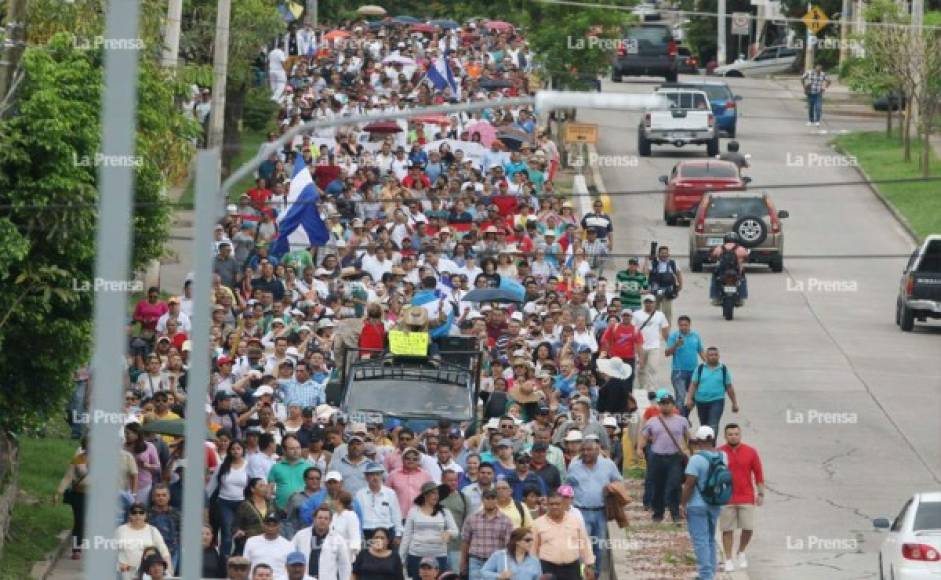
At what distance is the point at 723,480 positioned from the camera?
22078 millimetres

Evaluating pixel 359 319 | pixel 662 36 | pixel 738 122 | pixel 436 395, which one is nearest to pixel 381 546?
pixel 436 395

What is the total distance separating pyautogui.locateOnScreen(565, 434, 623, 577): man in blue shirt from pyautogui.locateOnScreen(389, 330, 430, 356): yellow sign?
11.2 feet

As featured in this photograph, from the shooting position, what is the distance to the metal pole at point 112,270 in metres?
9.68

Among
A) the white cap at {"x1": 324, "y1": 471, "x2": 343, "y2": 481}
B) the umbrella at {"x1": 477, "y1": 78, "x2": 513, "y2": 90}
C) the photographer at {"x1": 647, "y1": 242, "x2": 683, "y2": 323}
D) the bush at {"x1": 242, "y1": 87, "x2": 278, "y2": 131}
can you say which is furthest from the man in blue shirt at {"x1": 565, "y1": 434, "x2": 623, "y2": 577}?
the bush at {"x1": 242, "y1": 87, "x2": 278, "y2": 131}

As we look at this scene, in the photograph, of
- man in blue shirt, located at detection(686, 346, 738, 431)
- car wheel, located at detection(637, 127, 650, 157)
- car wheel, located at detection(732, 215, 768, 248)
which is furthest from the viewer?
car wheel, located at detection(637, 127, 650, 157)

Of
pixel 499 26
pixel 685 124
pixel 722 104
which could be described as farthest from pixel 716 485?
pixel 499 26

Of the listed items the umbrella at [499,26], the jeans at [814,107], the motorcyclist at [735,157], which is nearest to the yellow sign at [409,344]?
the motorcyclist at [735,157]

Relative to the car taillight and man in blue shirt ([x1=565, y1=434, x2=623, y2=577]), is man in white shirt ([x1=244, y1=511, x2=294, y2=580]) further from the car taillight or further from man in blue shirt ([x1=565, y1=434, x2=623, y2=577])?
the car taillight

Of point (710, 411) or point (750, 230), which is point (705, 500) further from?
point (750, 230)

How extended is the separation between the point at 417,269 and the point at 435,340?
5.92 meters

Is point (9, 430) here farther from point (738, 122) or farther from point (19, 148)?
point (738, 122)

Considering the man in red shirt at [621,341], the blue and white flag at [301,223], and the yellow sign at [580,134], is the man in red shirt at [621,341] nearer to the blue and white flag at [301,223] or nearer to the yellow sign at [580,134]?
the blue and white flag at [301,223]

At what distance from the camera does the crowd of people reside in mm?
20594

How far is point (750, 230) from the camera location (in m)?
41.7
